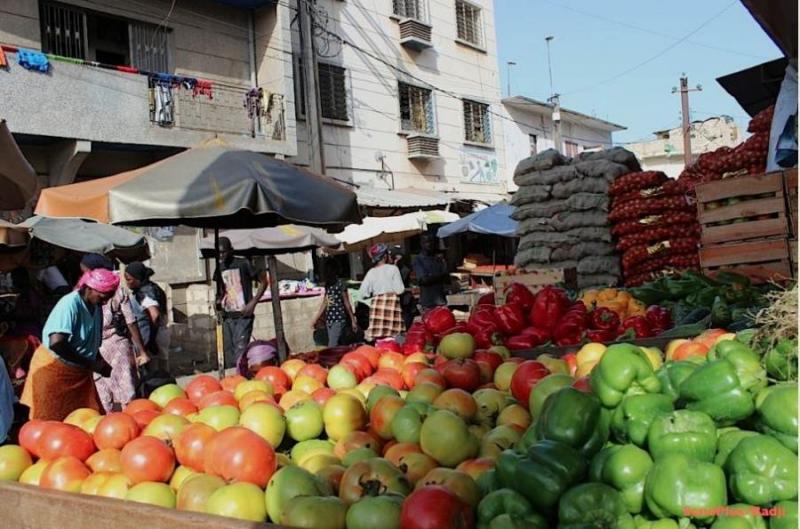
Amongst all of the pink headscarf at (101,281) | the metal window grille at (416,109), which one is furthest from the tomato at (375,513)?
the metal window grille at (416,109)

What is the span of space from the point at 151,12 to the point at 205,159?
34.8ft

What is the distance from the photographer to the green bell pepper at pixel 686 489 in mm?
1660

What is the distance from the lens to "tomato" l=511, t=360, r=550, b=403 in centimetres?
297

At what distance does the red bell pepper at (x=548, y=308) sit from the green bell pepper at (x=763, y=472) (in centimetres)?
315

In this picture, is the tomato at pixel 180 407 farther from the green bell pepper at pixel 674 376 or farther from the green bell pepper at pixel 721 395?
the green bell pepper at pixel 721 395

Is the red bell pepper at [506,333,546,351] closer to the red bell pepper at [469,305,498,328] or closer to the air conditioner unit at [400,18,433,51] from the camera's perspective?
the red bell pepper at [469,305,498,328]

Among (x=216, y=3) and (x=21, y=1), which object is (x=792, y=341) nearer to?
(x=21, y=1)

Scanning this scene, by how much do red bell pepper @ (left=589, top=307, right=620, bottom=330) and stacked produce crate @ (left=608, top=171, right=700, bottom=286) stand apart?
2126mm

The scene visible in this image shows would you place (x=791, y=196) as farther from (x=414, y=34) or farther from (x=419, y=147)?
(x=414, y=34)

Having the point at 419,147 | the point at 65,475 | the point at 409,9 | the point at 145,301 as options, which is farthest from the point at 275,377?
the point at 409,9

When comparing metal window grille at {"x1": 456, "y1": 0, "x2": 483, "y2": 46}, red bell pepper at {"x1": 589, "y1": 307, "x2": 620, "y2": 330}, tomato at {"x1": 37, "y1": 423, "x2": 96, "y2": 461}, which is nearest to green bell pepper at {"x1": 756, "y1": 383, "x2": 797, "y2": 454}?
tomato at {"x1": 37, "y1": 423, "x2": 96, "y2": 461}

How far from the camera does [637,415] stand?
1991 mm

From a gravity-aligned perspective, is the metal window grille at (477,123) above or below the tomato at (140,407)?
above

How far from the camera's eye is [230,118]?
1463 centimetres
